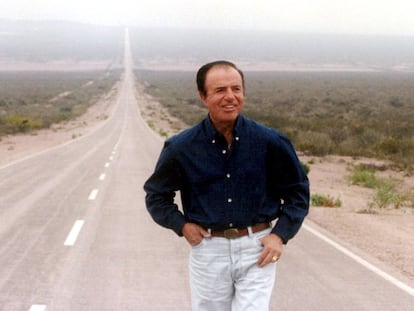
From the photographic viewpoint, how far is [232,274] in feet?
11.3

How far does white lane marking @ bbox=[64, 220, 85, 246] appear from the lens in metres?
9.45

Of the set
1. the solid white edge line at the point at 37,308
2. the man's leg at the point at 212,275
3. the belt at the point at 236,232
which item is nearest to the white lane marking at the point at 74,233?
the solid white edge line at the point at 37,308

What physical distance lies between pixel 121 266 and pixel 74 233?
2.33 m

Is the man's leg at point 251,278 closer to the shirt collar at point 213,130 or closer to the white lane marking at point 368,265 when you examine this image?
the shirt collar at point 213,130

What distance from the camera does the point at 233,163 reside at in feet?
11.1

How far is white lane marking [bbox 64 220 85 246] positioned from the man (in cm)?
620

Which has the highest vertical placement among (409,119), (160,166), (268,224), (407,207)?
(160,166)

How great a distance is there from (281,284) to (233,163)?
415cm

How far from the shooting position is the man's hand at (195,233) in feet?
11.2

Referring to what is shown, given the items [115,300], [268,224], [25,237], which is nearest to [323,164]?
[25,237]

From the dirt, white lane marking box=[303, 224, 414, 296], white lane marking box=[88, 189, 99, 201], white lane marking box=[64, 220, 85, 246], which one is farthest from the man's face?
white lane marking box=[88, 189, 99, 201]

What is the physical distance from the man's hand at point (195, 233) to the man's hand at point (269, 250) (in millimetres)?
291

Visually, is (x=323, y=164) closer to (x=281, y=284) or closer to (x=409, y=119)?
(x=281, y=284)

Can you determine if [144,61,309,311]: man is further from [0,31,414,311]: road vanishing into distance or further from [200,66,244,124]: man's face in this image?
[0,31,414,311]: road vanishing into distance
